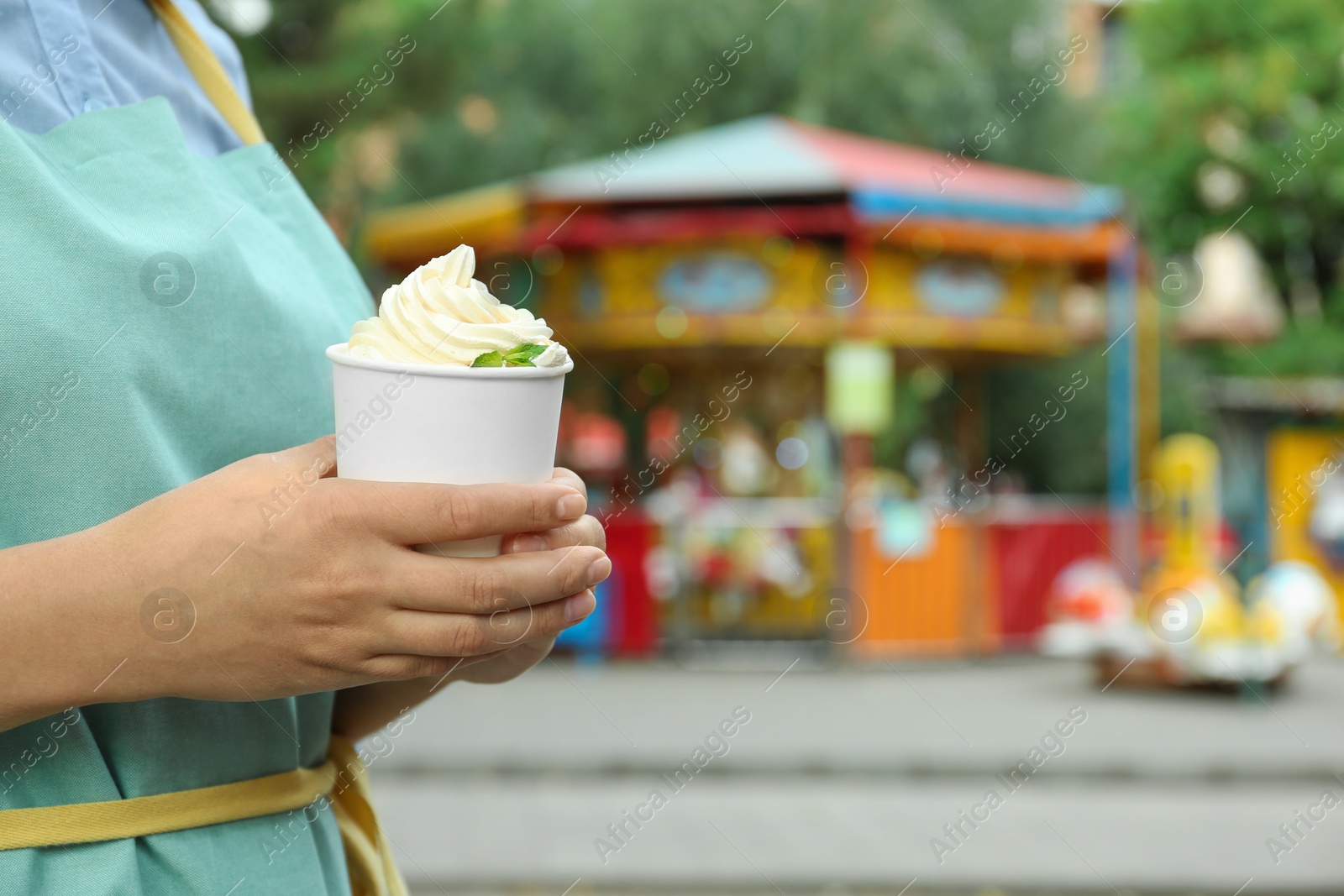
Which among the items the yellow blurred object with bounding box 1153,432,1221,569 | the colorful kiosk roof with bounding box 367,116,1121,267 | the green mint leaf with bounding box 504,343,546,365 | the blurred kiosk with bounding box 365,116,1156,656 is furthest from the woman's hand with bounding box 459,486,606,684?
the colorful kiosk roof with bounding box 367,116,1121,267

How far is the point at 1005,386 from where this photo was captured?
2167cm

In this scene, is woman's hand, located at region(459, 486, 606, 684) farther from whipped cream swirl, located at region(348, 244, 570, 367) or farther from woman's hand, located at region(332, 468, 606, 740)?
whipped cream swirl, located at region(348, 244, 570, 367)

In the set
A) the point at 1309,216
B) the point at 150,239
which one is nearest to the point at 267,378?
the point at 150,239

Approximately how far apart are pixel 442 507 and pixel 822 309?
38.2 ft

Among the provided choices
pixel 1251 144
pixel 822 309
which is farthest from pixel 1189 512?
pixel 1251 144

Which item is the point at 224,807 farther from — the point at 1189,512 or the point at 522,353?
the point at 1189,512

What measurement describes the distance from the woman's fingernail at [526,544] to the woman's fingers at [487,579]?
0.03ft

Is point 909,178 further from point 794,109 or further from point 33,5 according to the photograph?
point 33,5

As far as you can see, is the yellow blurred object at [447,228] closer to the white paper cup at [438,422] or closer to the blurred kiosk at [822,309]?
the blurred kiosk at [822,309]

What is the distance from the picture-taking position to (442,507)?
3.09 ft

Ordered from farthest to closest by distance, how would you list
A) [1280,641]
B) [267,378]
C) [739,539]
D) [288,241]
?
[739,539], [1280,641], [288,241], [267,378]

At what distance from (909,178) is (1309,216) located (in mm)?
17664

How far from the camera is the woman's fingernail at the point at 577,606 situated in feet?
3.46

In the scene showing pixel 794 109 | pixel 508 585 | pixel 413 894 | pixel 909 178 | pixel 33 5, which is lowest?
pixel 413 894
